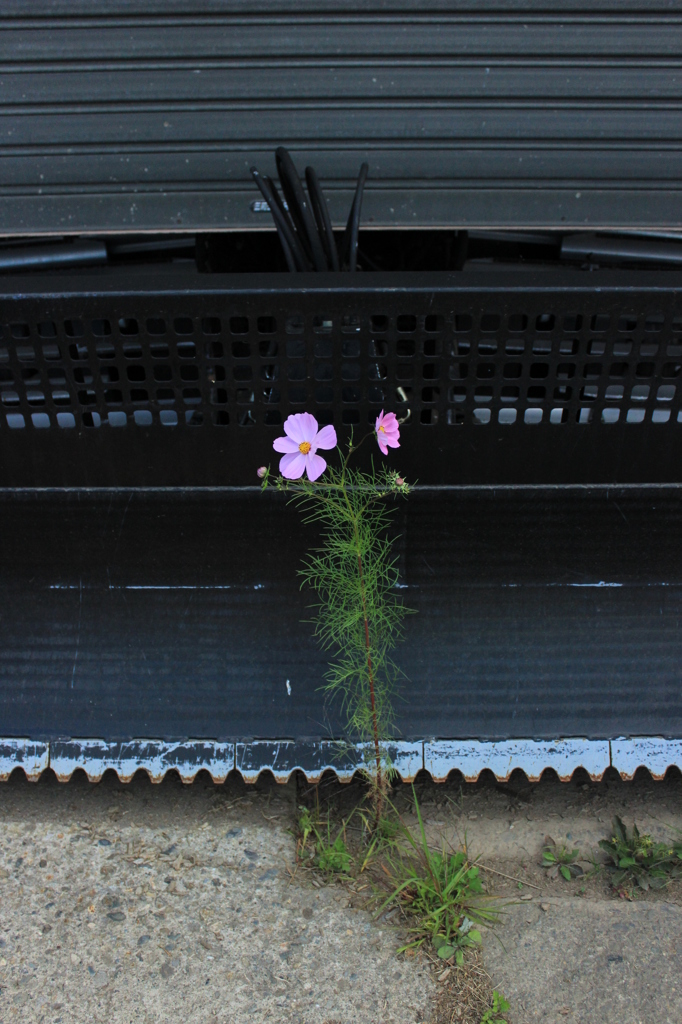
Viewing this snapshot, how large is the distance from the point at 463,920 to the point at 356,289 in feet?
4.25

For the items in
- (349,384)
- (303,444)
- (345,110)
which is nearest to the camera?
(303,444)

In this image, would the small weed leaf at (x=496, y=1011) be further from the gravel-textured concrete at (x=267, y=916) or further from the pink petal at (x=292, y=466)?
the pink petal at (x=292, y=466)

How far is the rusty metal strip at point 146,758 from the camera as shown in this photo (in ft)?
5.73

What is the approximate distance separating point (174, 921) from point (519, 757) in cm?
81

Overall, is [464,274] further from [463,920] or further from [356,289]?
[463,920]

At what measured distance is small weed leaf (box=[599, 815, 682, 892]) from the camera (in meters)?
1.65

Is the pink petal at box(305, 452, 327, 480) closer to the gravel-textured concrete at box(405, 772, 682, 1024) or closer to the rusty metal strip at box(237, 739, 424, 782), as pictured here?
the rusty metal strip at box(237, 739, 424, 782)

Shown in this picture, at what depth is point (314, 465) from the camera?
140 centimetres

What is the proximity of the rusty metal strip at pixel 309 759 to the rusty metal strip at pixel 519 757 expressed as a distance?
4 centimetres

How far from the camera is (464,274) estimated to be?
1666 millimetres

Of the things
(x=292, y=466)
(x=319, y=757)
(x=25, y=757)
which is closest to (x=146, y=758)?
(x=25, y=757)

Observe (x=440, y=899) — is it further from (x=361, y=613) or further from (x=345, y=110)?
(x=345, y=110)

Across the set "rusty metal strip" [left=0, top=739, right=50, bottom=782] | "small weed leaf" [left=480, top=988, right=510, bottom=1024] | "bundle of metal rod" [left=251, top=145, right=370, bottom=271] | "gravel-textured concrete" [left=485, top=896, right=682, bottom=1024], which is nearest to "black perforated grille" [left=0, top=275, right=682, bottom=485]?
"bundle of metal rod" [left=251, top=145, right=370, bottom=271]

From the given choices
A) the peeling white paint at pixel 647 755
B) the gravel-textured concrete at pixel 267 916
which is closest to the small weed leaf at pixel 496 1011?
the gravel-textured concrete at pixel 267 916
